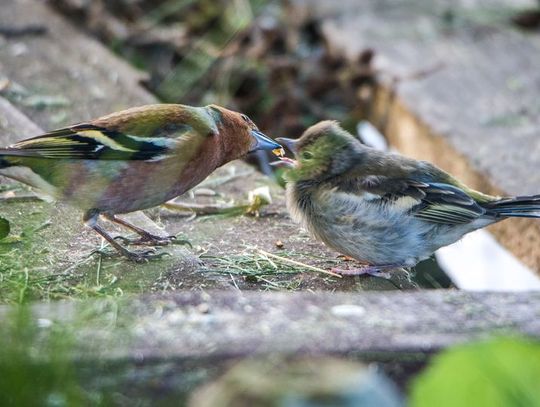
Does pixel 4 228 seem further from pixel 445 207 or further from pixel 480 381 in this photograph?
pixel 480 381

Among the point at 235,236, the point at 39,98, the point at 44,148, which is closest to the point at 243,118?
the point at 235,236

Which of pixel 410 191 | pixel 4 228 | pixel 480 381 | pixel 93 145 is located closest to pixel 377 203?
pixel 410 191

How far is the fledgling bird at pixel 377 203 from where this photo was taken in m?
4.91

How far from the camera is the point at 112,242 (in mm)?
4820

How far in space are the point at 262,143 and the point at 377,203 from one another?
31.4 inches

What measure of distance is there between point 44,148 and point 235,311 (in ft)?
6.31

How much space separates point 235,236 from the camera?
17.0ft

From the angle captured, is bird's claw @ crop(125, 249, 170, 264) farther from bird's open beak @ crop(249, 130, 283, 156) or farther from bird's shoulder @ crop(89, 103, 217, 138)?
bird's open beak @ crop(249, 130, 283, 156)

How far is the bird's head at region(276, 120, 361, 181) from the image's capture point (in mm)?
5086

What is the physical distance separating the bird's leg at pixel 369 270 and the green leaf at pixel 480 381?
7.41 ft

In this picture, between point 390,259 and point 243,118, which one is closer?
point 390,259

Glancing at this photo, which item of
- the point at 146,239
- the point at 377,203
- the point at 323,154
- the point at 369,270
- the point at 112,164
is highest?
the point at 323,154

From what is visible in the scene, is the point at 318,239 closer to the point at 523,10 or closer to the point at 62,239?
the point at 62,239

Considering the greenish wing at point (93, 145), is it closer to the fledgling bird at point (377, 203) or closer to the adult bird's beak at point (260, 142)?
the adult bird's beak at point (260, 142)
